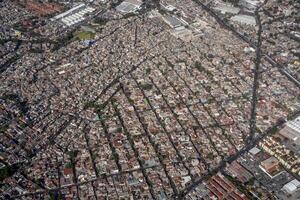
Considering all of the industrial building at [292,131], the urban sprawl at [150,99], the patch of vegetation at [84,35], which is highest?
the industrial building at [292,131]

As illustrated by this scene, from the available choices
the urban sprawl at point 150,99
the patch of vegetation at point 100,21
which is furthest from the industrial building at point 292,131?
the patch of vegetation at point 100,21

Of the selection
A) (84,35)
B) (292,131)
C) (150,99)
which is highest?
(292,131)

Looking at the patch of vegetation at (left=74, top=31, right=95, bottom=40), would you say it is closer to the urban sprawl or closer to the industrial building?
the urban sprawl

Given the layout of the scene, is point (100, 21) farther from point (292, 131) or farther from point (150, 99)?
point (292, 131)

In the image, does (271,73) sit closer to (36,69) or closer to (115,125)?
(115,125)

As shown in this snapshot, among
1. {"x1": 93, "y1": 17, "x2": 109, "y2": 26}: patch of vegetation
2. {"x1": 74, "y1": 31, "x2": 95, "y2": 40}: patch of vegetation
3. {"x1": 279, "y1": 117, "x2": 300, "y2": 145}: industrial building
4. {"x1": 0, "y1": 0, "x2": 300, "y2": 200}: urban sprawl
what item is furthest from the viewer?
{"x1": 93, "y1": 17, "x2": 109, "y2": 26}: patch of vegetation

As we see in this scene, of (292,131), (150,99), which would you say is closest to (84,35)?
(150,99)

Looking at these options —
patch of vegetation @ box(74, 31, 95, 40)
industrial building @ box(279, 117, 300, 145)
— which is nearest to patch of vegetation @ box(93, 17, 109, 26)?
patch of vegetation @ box(74, 31, 95, 40)

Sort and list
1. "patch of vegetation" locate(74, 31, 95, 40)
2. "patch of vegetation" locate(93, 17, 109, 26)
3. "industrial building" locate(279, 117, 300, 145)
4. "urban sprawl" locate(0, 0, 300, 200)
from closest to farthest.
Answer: "urban sprawl" locate(0, 0, 300, 200) → "industrial building" locate(279, 117, 300, 145) → "patch of vegetation" locate(74, 31, 95, 40) → "patch of vegetation" locate(93, 17, 109, 26)

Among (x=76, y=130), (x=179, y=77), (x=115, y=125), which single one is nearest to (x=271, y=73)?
(x=179, y=77)

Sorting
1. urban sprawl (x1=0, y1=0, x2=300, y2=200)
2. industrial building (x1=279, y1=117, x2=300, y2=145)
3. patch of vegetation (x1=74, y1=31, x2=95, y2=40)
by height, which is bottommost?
patch of vegetation (x1=74, y1=31, x2=95, y2=40)

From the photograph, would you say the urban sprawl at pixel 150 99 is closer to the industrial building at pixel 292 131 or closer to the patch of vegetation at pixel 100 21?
the industrial building at pixel 292 131
